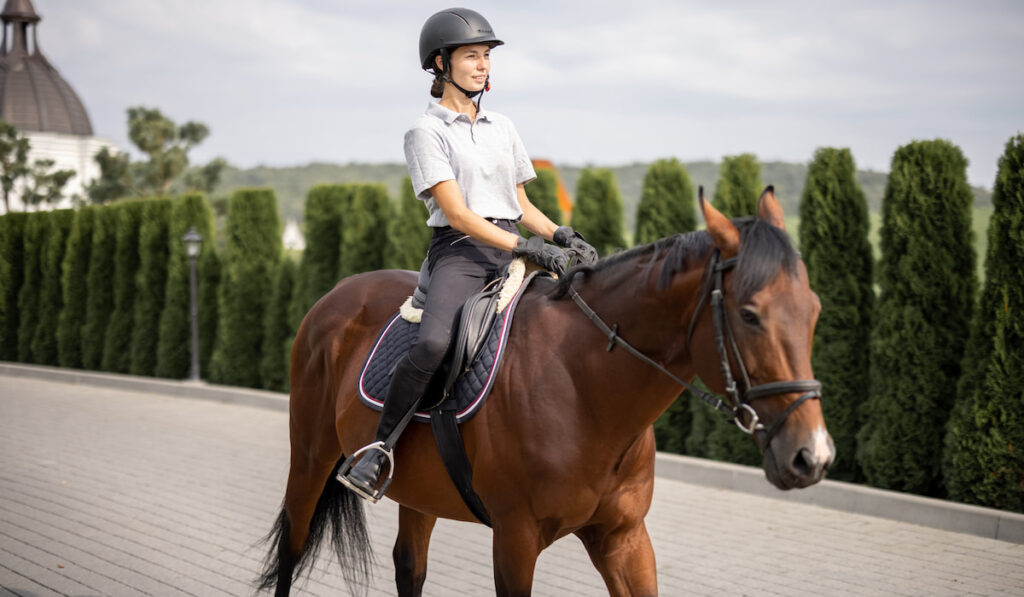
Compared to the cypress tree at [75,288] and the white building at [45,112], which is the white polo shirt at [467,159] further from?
the white building at [45,112]

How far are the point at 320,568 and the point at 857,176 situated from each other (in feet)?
19.8

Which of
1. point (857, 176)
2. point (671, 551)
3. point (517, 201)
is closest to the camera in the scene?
point (517, 201)

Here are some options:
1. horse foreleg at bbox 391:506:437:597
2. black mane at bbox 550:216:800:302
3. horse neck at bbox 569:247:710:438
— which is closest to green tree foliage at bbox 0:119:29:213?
horse foreleg at bbox 391:506:437:597

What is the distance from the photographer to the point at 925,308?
7492 millimetres

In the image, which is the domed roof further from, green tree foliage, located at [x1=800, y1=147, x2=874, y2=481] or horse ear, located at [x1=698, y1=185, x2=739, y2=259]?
horse ear, located at [x1=698, y1=185, x2=739, y2=259]

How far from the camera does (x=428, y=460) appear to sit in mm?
3650

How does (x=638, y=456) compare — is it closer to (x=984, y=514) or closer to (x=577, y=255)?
(x=577, y=255)

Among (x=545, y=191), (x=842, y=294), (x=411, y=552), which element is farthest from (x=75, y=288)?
(x=411, y=552)

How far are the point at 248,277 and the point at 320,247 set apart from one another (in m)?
1.82

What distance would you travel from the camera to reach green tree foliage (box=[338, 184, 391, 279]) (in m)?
13.1

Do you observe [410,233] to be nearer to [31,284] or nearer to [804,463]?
[804,463]

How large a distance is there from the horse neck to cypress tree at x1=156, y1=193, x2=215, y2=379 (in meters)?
13.8

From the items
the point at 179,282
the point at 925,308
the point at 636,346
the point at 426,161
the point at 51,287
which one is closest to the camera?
the point at 636,346

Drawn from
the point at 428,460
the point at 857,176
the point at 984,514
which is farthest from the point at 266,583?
the point at 857,176
